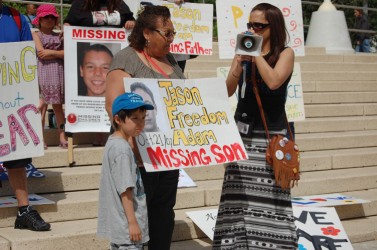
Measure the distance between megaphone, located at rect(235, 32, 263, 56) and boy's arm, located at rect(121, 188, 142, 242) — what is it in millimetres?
1063

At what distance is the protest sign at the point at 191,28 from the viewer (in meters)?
7.94

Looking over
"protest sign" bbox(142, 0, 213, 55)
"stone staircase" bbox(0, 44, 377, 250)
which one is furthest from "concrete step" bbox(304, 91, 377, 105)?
"protest sign" bbox(142, 0, 213, 55)

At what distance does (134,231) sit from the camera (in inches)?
165

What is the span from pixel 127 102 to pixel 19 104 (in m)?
1.74

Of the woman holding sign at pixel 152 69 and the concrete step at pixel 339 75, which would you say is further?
the concrete step at pixel 339 75

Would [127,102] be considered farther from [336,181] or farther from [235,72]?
[336,181]

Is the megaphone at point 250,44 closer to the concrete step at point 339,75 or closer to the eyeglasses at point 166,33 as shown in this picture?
the eyeglasses at point 166,33

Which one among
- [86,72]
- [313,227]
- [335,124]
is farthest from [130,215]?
[335,124]

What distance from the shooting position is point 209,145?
4738 mm

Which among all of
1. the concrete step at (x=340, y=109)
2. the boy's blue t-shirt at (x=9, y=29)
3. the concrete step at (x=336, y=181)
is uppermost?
the boy's blue t-shirt at (x=9, y=29)

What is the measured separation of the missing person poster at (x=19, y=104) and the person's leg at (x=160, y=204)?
4.44ft

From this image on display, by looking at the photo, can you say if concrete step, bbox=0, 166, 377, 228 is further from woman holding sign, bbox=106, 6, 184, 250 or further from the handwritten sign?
woman holding sign, bbox=106, 6, 184, 250

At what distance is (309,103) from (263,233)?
5.66 m

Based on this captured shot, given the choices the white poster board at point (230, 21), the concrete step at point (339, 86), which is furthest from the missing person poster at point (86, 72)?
the concrete step at point (339, 86)
